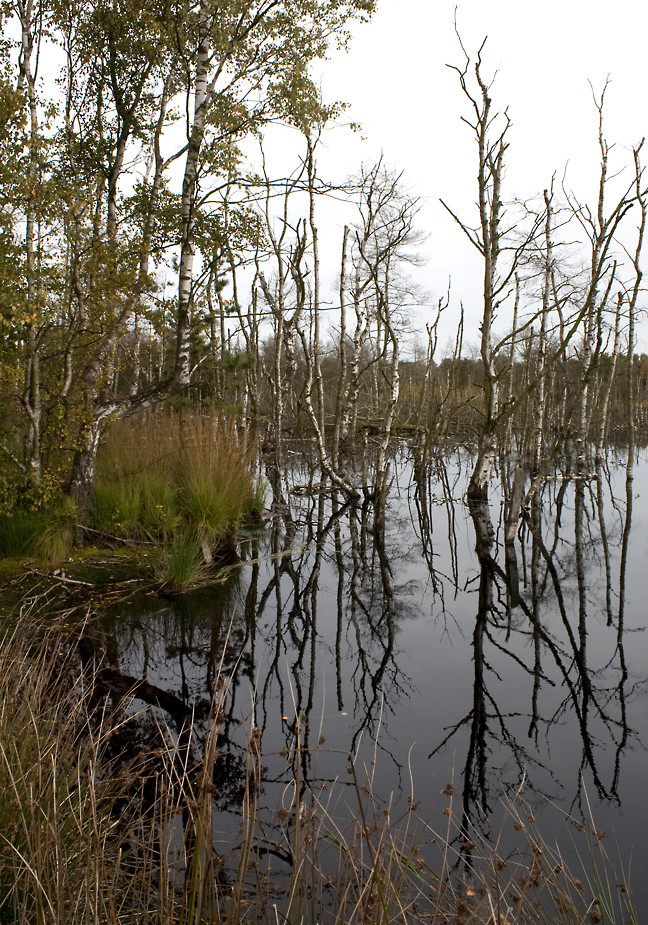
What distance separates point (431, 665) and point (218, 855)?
8.27 ft

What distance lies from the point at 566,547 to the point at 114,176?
24.3ft

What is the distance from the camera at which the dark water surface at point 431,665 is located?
3.30 meters

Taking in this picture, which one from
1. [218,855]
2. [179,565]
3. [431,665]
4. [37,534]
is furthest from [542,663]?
[37,534]

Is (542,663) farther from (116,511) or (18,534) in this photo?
(18,534)

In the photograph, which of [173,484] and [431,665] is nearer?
[431,665]

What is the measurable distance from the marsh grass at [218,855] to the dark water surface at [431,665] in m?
0.15

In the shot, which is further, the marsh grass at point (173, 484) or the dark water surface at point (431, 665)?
the marsh grass at point (173, 484)

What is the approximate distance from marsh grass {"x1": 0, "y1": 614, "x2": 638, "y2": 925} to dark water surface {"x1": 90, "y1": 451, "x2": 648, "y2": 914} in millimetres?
150

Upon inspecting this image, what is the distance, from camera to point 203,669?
469 cm

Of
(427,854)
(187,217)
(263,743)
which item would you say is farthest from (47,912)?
(187,217)

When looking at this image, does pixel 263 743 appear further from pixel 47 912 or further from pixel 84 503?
pixel 84 503

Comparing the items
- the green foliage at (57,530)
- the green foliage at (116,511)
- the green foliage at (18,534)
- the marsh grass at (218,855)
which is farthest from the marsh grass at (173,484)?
the marsh grass at (218,855)

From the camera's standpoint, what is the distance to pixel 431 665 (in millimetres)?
4941

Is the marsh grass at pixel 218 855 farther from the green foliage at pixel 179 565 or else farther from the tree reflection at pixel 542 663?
the green foliage at pixel 179 565
